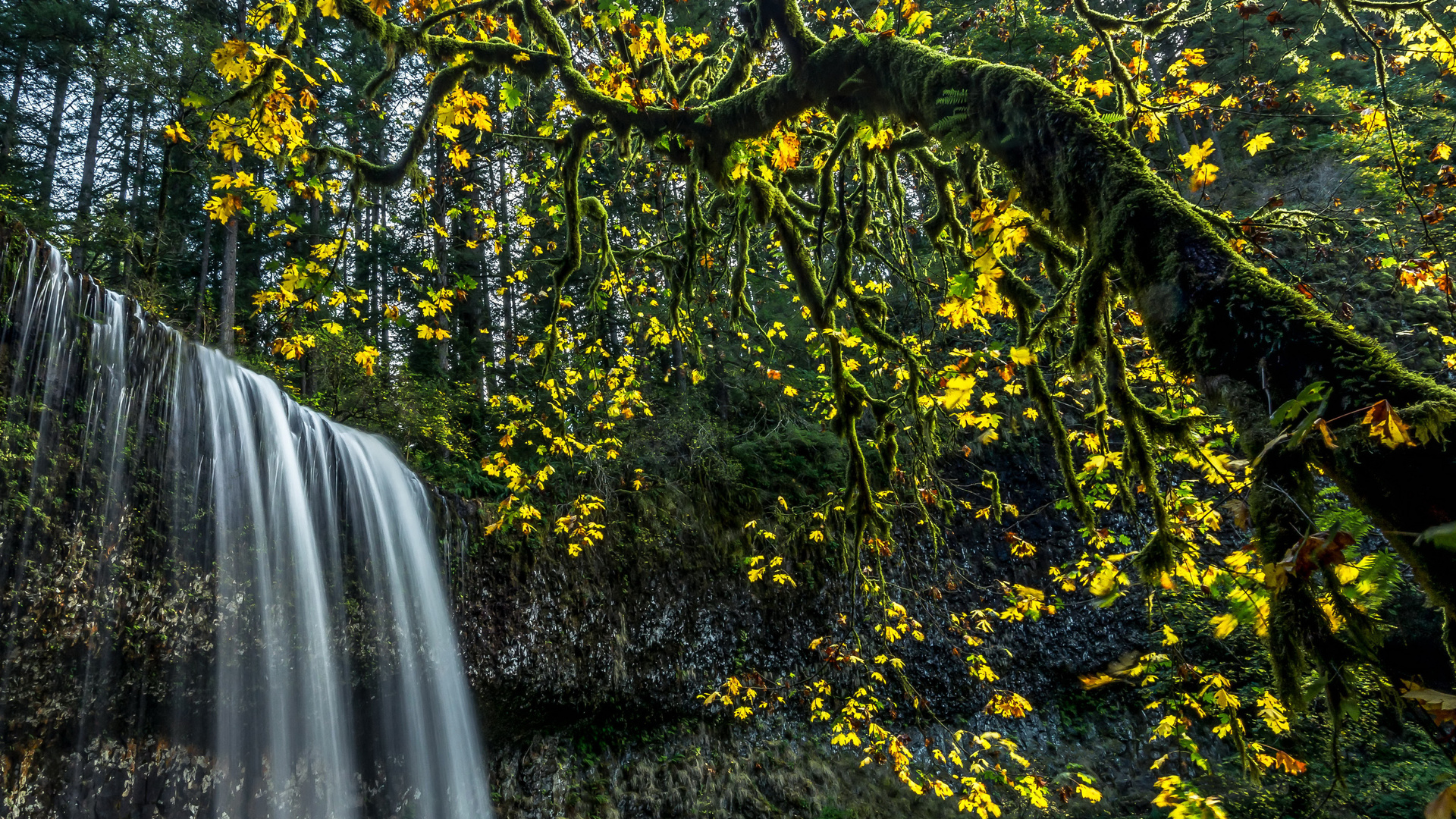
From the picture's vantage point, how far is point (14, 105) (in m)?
11.7

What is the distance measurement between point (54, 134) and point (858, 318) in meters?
17.1

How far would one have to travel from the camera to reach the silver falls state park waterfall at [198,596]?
4.11m

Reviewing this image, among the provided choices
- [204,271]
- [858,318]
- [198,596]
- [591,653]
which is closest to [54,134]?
[204,271]

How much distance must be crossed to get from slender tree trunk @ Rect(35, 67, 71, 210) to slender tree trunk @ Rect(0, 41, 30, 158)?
0.45 metres

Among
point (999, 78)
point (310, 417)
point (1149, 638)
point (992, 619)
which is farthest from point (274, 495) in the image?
point (1149, 638)

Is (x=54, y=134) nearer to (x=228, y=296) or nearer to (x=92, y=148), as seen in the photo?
(x=92, y=148)

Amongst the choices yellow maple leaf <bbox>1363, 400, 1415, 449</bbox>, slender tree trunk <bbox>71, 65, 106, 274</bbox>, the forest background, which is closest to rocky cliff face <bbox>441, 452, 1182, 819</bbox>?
the forest background

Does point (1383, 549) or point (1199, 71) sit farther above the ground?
point (1199, 71)

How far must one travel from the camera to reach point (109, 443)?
15.3 feet

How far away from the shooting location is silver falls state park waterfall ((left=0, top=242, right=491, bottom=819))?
4109mm

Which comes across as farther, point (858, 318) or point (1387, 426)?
point (858, 318)

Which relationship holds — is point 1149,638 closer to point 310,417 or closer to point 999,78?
point 999,78

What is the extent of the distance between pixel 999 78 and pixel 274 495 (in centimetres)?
662

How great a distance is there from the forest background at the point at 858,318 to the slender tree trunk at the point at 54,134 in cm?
8
